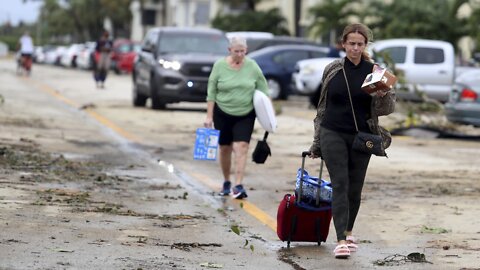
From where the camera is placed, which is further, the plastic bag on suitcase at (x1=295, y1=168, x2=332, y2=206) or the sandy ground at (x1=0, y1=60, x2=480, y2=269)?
the plastic bag on suitcase at (x1=295, y1=168, x2=332, y2=206)

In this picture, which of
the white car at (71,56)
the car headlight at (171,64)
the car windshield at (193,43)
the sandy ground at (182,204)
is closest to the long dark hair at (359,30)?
the sandy ground at (182,204)

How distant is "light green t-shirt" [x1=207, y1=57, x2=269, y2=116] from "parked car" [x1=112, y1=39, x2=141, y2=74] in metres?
39.8

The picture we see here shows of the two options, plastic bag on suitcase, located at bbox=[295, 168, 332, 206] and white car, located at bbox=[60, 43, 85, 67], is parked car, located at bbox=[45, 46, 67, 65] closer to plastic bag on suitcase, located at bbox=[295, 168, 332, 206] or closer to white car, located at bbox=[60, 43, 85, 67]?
white car, located at bbox=[60, 43, 85, 67]

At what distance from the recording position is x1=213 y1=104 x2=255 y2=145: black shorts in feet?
40.7

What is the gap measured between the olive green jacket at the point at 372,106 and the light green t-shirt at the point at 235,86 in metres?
3.04

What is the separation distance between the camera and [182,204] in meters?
11.8

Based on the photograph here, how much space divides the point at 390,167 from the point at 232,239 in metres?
6.53

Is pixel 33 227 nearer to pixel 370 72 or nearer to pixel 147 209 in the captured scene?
pixel 147 209

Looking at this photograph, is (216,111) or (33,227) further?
(216,111)

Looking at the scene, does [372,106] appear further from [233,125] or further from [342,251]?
[233,125]

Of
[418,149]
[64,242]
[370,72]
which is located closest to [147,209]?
[64,242]

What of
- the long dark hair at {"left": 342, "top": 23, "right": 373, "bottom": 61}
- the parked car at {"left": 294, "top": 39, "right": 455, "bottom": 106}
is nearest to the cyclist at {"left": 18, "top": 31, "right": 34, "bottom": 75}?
the parked car at {"left": 294, "top": 39, "right": 455, "bottom": 106}

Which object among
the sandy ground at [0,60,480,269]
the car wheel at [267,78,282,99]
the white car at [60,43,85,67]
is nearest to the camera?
the sandy ground at [0,60,480,269]

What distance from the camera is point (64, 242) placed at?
8961 millimetres
